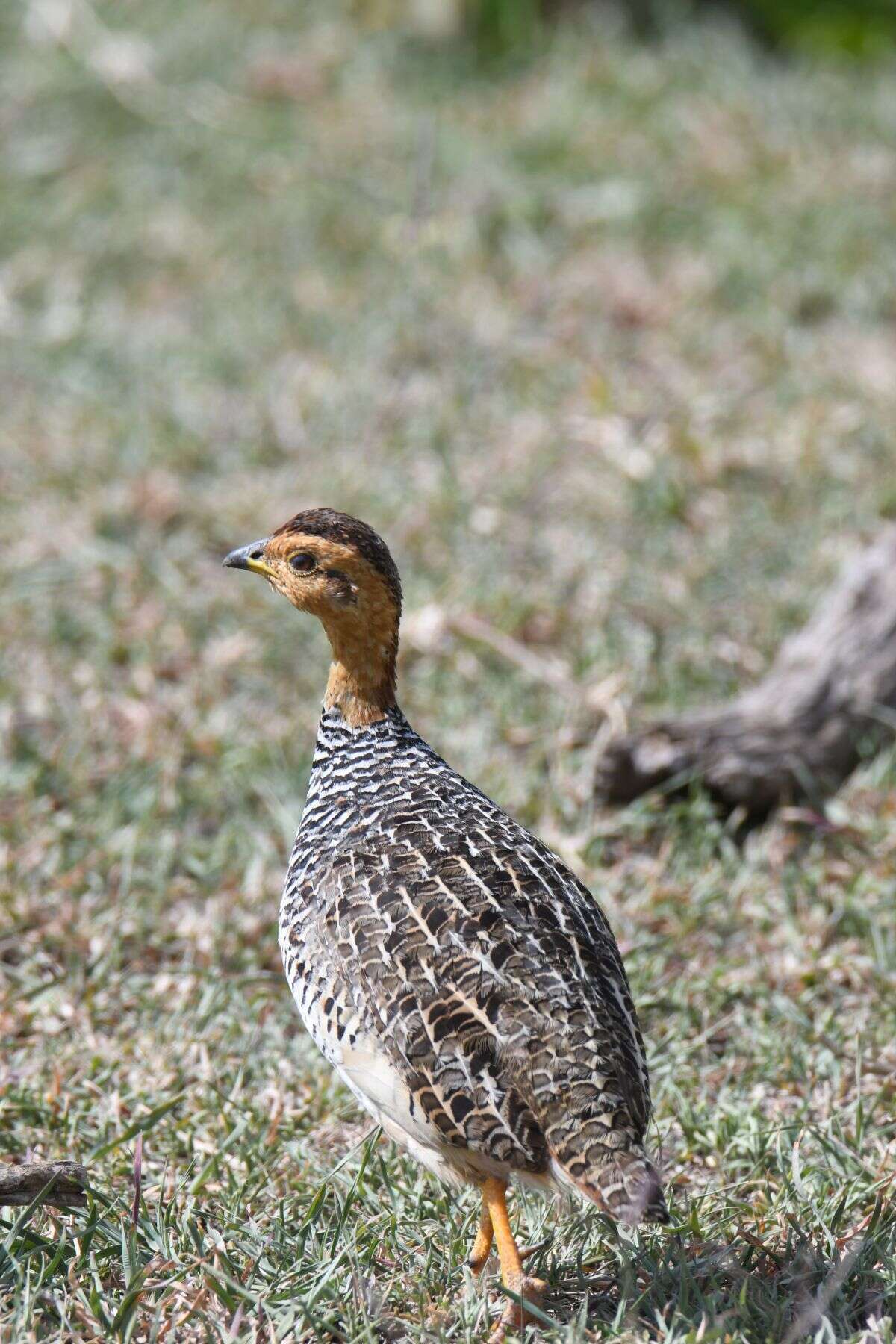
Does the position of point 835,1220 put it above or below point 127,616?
above

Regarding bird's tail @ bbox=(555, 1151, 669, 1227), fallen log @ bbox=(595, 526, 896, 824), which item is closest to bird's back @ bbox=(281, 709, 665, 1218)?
bird's tail @ bbox=(555, 1151, 669, 1227)

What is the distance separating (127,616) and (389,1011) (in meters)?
3.67

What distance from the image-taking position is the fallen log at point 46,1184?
3.30 m

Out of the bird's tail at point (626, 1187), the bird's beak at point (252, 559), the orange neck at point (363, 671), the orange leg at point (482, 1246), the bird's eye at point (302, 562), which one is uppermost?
the bird's eye at point (302, 562)

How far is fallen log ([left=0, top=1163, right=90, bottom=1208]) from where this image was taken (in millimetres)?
3297

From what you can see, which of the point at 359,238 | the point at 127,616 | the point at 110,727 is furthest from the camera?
the point at 359,238

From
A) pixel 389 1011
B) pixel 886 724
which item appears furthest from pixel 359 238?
pixel 389 1011

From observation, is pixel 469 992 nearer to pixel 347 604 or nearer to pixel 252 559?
pixel 347 604

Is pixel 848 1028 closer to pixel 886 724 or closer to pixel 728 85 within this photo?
pixel 886 724

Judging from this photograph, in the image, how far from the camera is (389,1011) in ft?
10.7

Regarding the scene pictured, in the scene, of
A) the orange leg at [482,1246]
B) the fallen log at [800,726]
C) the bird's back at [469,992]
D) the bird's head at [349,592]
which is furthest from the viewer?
the fallen log at [800,726]

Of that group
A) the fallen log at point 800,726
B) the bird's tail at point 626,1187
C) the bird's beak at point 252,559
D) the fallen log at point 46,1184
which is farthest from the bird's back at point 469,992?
the fallen log at point 800,726

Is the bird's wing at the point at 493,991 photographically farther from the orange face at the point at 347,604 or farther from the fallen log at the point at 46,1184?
the fallen log at the point at 46,1184

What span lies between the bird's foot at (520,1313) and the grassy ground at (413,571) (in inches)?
2.8
